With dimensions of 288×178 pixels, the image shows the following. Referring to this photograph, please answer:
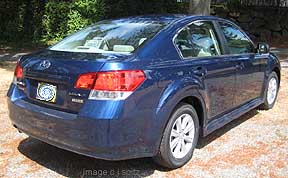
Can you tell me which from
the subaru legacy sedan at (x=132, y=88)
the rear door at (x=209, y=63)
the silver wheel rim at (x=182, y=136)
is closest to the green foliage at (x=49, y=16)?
the subaru legacy sedan at (x=132, y=88)

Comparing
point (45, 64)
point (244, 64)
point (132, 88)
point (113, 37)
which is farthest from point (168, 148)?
point (244, 64)

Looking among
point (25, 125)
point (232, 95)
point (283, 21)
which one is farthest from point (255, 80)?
point (283, 21)

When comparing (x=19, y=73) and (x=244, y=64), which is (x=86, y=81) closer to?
(x=19, y=73)

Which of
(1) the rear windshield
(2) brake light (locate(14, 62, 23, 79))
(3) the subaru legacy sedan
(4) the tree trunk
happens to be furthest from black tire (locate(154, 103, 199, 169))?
(4) the tree trunk

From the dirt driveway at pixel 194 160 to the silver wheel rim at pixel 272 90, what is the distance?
1028mm

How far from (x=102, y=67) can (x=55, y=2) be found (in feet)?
40.2

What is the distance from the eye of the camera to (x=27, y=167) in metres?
4.05

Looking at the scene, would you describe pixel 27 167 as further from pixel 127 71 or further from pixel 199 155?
pixel 199 155

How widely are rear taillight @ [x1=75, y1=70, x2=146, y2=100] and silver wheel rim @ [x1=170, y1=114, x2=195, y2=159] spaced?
0.76m

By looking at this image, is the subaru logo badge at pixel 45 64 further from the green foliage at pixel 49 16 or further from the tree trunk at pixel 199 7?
the green foliage at pixel 49 16

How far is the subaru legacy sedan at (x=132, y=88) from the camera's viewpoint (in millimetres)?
3438

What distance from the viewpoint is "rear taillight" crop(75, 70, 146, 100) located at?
3.42 m

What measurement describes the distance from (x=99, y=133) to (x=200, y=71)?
4.60 ft

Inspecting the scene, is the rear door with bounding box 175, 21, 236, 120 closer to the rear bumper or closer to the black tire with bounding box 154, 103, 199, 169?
the black tire with bounding box 154, 103, 199, 169
